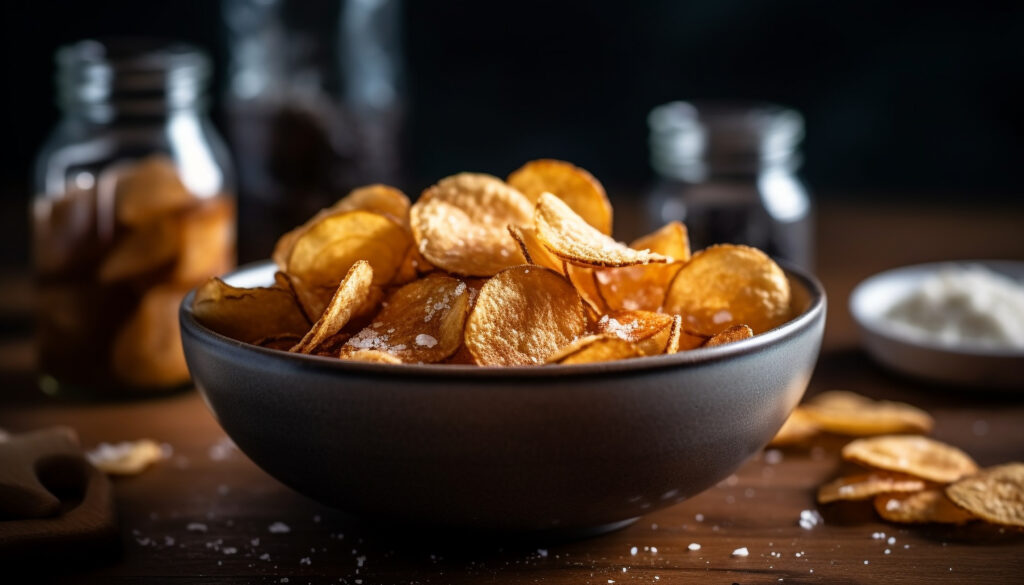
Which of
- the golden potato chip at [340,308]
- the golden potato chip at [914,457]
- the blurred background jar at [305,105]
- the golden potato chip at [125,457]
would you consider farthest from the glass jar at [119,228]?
the golden potato chip at [914,457]

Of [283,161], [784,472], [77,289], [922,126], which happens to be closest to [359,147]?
[283,161]

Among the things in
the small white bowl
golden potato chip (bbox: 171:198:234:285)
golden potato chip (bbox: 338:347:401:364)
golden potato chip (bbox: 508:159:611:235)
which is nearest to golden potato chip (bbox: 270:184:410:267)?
golden potato chip (bbox: 508:159:611:235)

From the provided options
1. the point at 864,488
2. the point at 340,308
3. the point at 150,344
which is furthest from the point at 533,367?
the point at 150,344

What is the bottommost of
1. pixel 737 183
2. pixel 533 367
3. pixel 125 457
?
pixel 125 457

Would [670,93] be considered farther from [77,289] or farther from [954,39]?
[77,289]

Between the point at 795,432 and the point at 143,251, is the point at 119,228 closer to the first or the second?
the point at 143,251

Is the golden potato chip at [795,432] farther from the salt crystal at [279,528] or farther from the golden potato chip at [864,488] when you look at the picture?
the salt crystal at [279,528]

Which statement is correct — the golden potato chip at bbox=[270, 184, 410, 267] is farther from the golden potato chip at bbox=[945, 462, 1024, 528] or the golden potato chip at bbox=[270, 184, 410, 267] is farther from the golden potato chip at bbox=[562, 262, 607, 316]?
the golden potato chip at bbox=[945, 462, 1024, 528]
